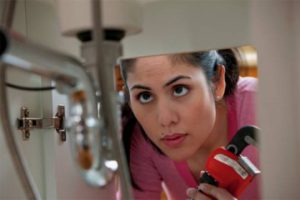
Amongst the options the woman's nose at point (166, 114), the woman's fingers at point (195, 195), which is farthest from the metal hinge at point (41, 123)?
the woman's fingers at point (195, 195)

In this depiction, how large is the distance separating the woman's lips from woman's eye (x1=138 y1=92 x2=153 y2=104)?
0.13 meters

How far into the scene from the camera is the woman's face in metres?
1.25

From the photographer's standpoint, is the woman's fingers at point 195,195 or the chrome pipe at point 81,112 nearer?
the chrome pipe at point 81,112

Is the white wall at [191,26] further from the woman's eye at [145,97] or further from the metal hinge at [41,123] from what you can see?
the metal hinge at [41,123]

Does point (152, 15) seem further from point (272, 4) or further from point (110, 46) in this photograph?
point (110, 46)

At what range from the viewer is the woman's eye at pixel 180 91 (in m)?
1.26

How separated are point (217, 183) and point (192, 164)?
0.32 feet

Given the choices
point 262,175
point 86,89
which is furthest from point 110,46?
point 262,175

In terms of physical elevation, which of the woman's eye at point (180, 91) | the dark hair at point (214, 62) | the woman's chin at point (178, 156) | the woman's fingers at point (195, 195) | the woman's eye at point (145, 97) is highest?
the dark hair at point (214, 62)

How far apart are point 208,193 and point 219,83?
1.15 ft

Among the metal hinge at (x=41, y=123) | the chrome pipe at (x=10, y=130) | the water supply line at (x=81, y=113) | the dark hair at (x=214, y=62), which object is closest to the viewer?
the water supply line at (x=81, y=113)

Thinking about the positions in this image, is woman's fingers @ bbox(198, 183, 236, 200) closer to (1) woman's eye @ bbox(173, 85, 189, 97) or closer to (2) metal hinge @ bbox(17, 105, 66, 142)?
(1) woman's eye @ bbox(173, 85, 189, 97)

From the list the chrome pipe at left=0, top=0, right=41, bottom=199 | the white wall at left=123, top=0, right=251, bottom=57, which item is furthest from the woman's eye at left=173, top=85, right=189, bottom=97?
the chrome pipe at left=0, top=0, right=41, bottom=199

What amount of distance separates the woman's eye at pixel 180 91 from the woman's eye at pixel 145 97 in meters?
0.09
